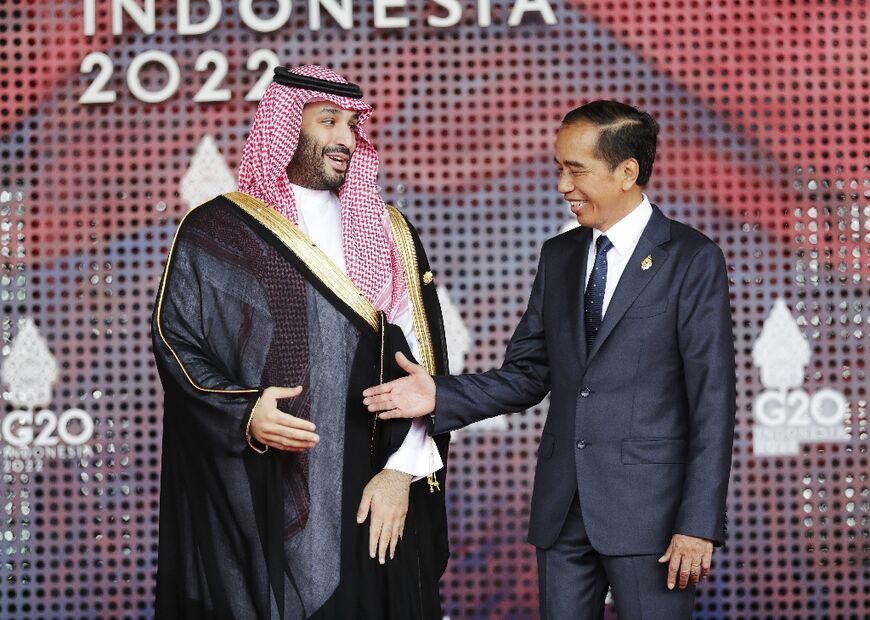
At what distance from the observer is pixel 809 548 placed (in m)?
4.29

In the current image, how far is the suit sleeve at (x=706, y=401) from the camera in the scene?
8.25 feet

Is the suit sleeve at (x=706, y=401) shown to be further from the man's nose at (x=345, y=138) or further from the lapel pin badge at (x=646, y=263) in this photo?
A: the man's nose at (x=345, y=138)

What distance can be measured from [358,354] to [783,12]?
2.36 m

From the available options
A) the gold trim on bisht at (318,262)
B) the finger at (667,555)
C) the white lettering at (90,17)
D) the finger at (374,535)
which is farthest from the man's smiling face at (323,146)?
the white lettering at (90,17)

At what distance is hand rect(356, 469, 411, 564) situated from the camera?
8.98ft

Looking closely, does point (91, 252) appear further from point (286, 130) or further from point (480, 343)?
point (286, 130)

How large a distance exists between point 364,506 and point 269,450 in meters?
0.24

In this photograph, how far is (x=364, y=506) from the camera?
2734 millimetres

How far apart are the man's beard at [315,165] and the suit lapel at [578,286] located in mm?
583

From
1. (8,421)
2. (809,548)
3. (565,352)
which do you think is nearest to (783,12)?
(809,548)

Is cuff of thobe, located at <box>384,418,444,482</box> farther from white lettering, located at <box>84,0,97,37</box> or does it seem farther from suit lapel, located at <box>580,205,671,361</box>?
→ white lettering, located at <box>84,0,97,37</box>

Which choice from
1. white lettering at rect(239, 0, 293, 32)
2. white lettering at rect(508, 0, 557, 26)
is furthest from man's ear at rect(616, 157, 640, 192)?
white lettering at rect(239, 0, 293, 32)

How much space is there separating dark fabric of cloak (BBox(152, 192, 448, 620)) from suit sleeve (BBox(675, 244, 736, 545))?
2.12 feet

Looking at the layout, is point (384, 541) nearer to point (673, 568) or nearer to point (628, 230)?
point (673, 568)
